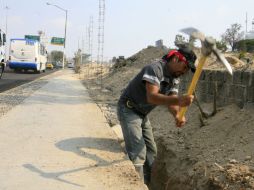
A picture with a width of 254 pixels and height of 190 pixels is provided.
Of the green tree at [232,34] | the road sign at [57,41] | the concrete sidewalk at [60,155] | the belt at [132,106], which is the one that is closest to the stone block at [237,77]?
the concrete sidewalk at [60,155]

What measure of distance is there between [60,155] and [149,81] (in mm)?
2550

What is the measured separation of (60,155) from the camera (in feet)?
23.1

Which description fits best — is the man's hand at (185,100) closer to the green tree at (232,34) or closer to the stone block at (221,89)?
the stone block at (221,89)

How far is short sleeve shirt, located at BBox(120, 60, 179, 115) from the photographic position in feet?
16.8

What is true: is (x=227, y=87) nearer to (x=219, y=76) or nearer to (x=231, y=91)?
(x=231, y=91)

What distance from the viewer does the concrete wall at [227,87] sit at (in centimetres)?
864

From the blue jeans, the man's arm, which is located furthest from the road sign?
the man's arm

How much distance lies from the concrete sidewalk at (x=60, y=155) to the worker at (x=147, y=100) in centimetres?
35

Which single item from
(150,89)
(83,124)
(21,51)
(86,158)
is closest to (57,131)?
(83,124)

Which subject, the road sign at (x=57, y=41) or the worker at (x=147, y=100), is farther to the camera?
the road sign at (x=57, y=41)

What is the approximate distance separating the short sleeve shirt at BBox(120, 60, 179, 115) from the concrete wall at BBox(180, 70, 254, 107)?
3317 millimetres

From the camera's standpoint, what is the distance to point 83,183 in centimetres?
568

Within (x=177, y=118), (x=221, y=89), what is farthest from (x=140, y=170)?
(x=221, y=89)

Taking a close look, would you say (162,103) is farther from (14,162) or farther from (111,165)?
(14,162)
